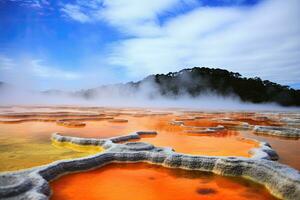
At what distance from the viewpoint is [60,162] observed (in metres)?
5.39

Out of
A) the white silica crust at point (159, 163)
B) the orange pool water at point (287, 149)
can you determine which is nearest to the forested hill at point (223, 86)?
the orange pool water at point (287, 149)

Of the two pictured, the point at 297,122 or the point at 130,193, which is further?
the point at 297,122

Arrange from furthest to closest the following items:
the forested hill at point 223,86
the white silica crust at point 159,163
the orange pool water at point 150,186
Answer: the forested hill at point 223,86, the orange pool water at point 150,186, the white silica crust at point 159,163

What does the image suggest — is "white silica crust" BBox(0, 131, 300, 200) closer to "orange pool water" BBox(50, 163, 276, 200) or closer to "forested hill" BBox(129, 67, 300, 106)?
"orange pool water" BBox(50, 163, 276, 200)

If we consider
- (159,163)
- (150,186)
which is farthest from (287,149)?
(150,186)

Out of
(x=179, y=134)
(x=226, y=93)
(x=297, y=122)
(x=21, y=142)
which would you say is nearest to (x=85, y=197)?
(x=21, y=142)

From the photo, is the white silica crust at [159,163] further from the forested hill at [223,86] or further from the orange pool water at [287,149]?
the forested hill at [223,86]

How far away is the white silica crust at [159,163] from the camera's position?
13.4 feet

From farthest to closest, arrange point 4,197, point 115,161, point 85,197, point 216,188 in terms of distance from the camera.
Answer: point 115,161, point 216,188, point 85,197, point 4,197

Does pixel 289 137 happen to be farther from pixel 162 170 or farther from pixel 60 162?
pixel 60 162

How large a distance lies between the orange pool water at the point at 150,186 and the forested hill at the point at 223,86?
156 feet

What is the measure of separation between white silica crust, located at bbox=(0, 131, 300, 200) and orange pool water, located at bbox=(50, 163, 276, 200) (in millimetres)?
166

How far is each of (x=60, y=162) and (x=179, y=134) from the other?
6169 mm

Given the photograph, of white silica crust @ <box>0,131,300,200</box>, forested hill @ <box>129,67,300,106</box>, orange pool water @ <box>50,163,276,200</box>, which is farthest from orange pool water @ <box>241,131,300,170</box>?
forested hill @ <box>129,67,300,106</box>
